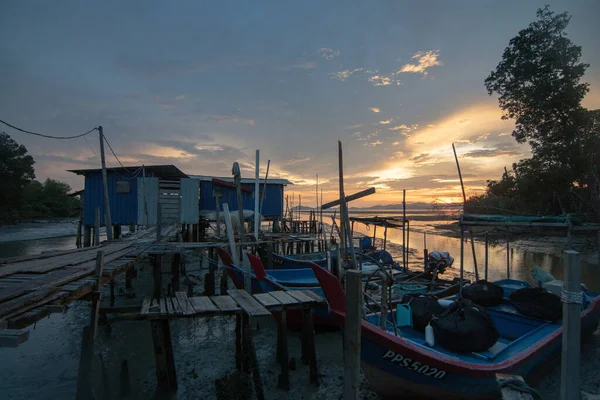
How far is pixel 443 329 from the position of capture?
5527 millimetres

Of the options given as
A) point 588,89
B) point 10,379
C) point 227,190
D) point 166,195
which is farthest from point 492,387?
point 227,190

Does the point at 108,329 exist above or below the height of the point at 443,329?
below

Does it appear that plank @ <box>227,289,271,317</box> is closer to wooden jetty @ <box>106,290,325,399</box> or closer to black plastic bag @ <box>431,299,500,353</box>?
wooden jetty @ <box>106,290,325,399</box>

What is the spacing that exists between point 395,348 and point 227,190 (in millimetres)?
Answer: 19735

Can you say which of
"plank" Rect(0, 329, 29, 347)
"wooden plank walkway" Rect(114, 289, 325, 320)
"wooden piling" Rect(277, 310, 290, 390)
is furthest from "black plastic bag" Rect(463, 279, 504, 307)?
"plank" Rect(0, 329, 29, 347)

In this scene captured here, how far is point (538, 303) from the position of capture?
678 cm

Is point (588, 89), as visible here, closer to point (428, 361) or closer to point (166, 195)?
point (428, 361)

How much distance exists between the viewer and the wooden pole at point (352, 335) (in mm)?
3736

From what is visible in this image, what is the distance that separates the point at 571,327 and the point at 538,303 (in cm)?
468

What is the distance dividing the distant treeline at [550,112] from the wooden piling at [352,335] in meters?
18.3

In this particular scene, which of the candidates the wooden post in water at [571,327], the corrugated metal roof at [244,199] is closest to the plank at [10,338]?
the wooden post in water at [571,327]

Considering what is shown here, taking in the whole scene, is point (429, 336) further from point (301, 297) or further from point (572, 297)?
point (572, 297)

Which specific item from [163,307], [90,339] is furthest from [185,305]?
[90,339]

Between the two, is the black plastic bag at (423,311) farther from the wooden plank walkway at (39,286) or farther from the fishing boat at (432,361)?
the wooden plank walkway at (39,286)
